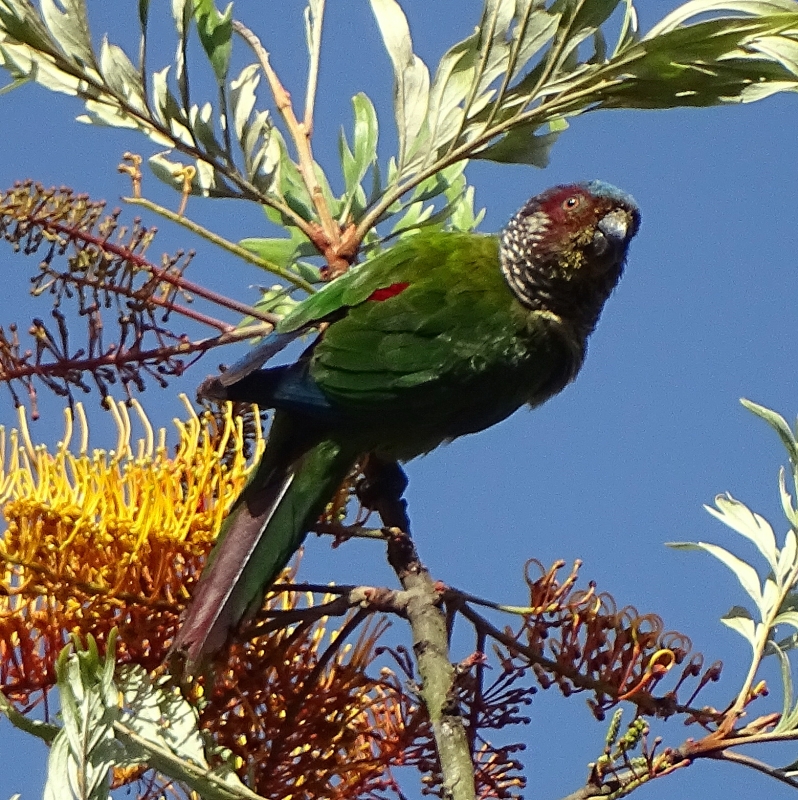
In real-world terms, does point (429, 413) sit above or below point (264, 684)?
above

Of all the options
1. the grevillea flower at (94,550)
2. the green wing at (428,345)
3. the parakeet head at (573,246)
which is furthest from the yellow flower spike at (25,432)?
the parakeet head at (573,246)

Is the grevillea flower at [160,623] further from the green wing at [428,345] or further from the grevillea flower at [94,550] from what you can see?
the green wing at [428,345]

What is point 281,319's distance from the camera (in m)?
2.34

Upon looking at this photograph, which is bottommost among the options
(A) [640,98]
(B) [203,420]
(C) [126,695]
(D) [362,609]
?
(C) [126,695]

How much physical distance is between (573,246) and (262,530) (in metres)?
1.19

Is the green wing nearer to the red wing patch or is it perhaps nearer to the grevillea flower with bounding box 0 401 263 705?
the red wing patch

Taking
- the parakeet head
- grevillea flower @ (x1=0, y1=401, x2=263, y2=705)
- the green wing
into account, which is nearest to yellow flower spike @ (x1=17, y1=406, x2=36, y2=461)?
grevillea flower @ (x1=0, y1=401, x2=263, y2=705)

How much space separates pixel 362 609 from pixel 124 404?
61 centimetres

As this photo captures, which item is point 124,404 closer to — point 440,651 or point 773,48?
point 440,651

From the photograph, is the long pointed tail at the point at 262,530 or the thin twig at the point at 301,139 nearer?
the long pointed tail at the point at 262,530

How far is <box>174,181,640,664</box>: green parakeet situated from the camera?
2.09 metres

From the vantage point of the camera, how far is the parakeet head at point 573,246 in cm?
280

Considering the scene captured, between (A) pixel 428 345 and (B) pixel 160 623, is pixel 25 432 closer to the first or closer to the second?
(B) pixel 160 623

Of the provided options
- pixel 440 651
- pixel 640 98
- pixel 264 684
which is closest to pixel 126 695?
pixel 264 684
